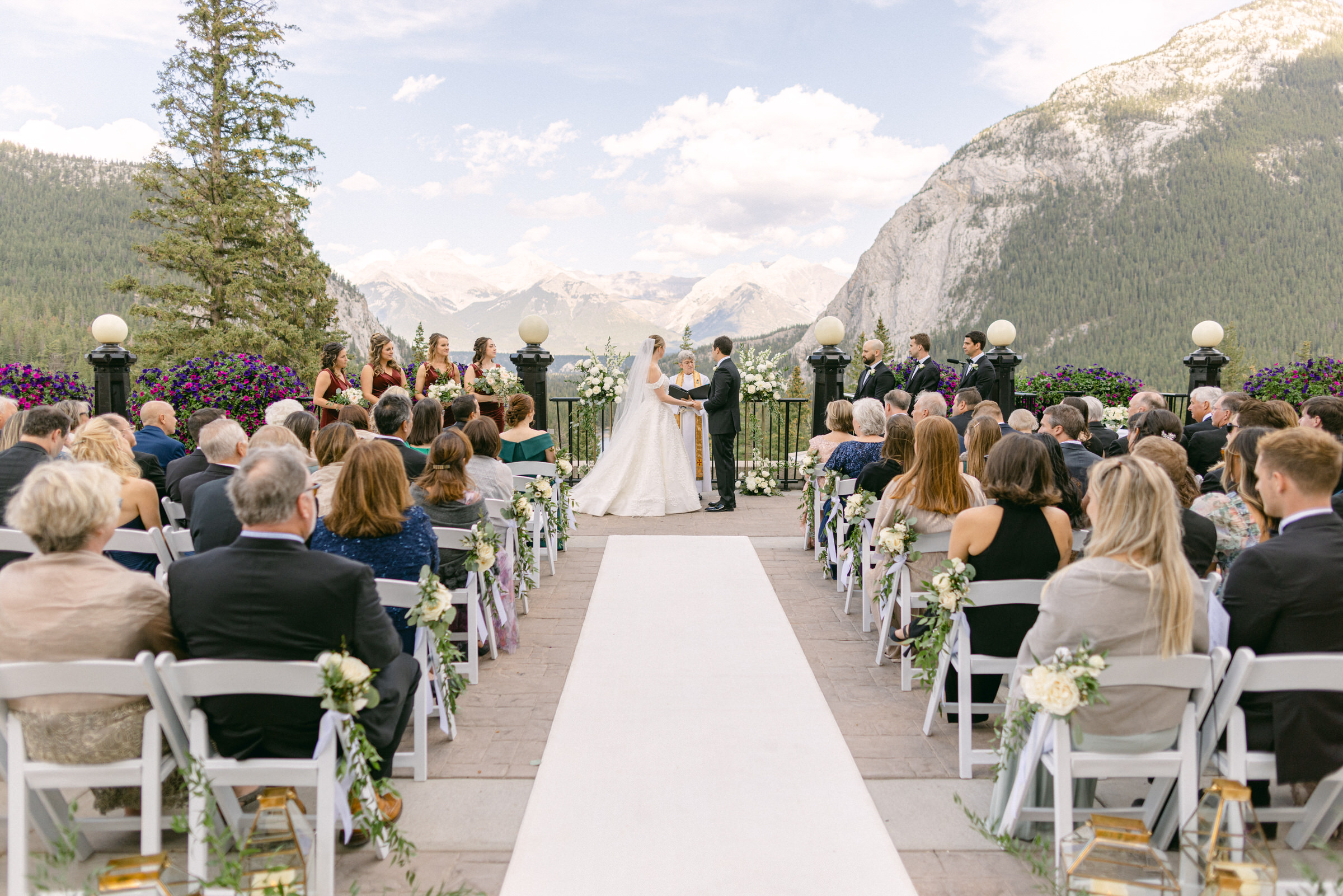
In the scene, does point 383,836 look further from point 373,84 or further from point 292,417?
point 373,84

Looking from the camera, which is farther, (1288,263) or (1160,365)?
(1288,263)

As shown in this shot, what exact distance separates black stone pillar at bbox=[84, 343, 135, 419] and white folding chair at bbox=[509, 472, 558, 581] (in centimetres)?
578

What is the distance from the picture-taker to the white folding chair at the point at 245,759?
224 cm

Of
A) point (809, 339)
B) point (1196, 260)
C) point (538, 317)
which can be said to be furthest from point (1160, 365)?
point (538, 317)

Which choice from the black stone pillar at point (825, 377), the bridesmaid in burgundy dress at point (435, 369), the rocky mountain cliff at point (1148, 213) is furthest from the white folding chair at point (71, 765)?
the rocky mountain cliff at point (1148, 213)

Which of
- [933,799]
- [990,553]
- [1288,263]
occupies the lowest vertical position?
[933,799]

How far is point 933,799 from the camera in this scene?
121 inches

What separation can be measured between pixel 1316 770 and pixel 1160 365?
90756mm

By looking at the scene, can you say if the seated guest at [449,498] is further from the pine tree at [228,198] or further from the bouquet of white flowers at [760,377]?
the pine tree at [228,198]

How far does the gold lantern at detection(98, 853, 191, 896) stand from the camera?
1.87 meters

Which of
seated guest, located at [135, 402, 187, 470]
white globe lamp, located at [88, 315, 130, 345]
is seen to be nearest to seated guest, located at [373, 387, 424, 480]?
seated guest, located at [135, 402, 187, 470]

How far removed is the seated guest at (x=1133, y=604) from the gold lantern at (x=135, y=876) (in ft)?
8.49

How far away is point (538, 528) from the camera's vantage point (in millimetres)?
5953

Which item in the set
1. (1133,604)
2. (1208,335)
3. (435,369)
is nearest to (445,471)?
(1133,604)
